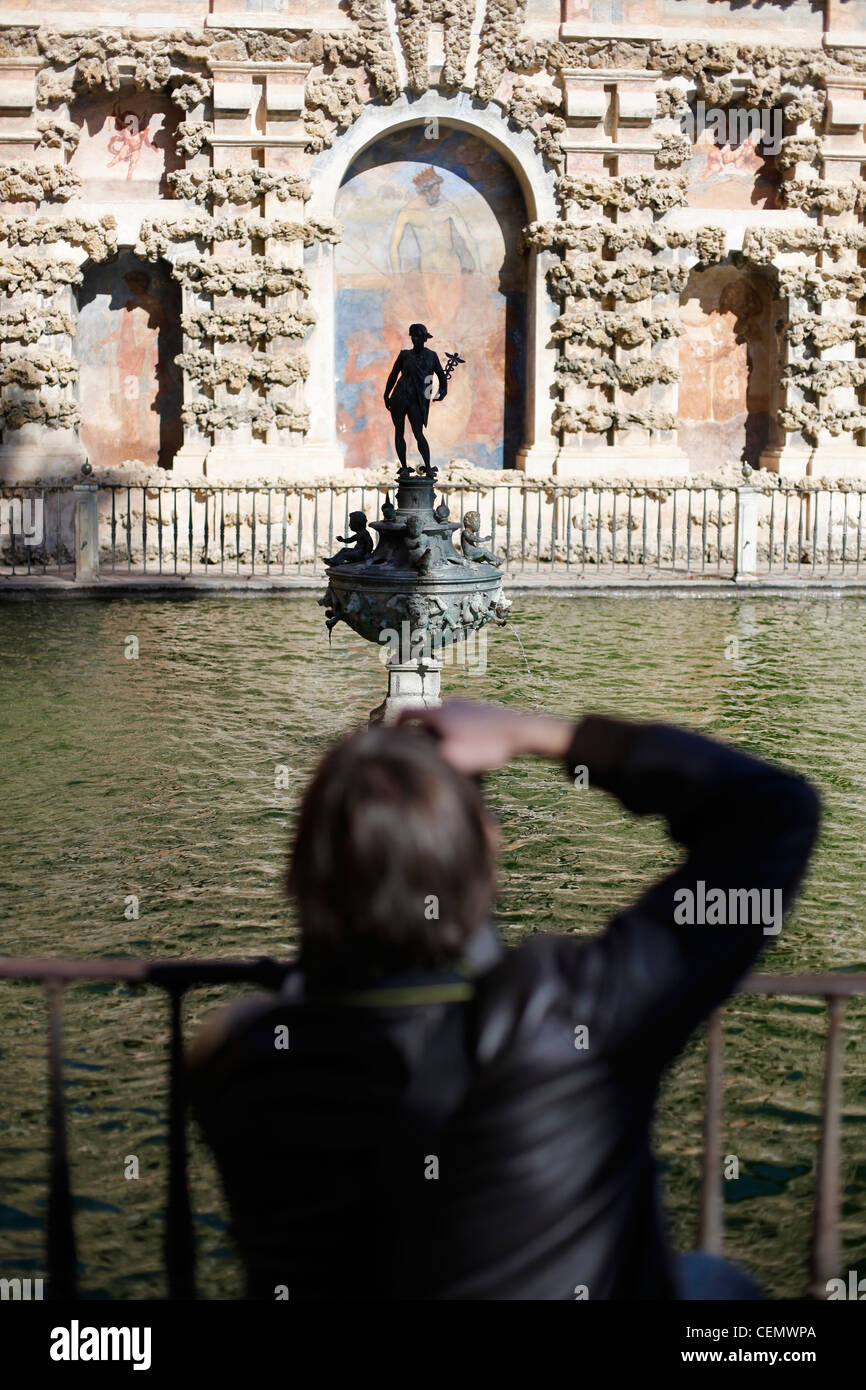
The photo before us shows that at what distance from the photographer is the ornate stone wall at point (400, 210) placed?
1881cm

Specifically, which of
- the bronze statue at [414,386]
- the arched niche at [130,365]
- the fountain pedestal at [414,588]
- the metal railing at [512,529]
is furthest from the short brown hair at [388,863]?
the arched niche at [130,365]

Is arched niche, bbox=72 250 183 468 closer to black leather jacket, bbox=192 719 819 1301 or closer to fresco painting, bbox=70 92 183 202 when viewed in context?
fresco painting, bbox=70 92 183 202

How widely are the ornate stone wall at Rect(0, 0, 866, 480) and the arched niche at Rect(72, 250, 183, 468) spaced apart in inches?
1.2

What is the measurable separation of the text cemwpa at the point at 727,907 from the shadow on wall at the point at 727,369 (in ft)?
63.4

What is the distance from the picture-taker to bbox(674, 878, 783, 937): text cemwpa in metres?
1.87

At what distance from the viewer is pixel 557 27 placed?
1928 cm

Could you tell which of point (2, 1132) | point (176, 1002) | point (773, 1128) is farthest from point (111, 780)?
point (176, 1002)

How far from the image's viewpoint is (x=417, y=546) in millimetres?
9352

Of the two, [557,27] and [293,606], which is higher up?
[557,27]

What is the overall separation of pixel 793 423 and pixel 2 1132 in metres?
17.0

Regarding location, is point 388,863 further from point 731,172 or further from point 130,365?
point 731,172

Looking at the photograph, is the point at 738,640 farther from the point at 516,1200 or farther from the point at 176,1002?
the point at 516,1200
